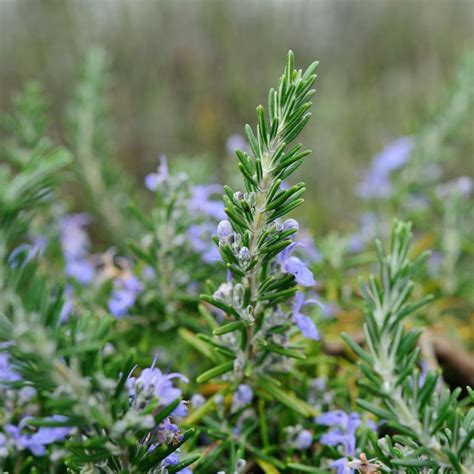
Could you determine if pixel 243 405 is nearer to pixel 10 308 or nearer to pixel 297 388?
pixel 297 388

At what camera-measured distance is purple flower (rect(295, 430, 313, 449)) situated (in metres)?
0.73

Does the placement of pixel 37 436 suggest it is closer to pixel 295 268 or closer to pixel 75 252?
pixel 295 268

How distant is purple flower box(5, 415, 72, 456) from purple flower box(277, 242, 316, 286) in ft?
1.02

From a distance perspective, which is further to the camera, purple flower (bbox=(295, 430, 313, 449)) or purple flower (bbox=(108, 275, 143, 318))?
purple flower (bbox=(108, 275, 143, 318))

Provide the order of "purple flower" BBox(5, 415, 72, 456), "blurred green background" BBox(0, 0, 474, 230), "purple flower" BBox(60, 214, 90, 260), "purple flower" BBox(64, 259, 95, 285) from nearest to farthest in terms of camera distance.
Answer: "purple flower" BBox(5, 415, 72, 456), "purple flower" BBox(64, 259, 95, 285), "purple flower" BBox(60, 214, 90, 260), "blurred green background" BBox(0, 0, 474, 230)

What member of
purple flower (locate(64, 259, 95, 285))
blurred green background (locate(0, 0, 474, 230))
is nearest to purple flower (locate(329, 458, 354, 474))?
purple flower (locate(64, 259, 95, 285))

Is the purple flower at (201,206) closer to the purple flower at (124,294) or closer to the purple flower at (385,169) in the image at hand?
the purple flower at (124,294)

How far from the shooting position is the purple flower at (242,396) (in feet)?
2.41

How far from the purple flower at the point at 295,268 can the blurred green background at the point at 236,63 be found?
1.87 meters

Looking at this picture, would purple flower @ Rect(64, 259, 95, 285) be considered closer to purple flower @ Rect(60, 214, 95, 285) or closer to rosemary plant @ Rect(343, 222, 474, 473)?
purple flower @ Rect(60, 214, 95, 285)

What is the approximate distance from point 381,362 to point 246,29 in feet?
10.5

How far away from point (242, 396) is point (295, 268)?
0.23 m

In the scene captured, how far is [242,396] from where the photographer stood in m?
0.74

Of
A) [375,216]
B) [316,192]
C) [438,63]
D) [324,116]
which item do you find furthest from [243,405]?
[438,63]
